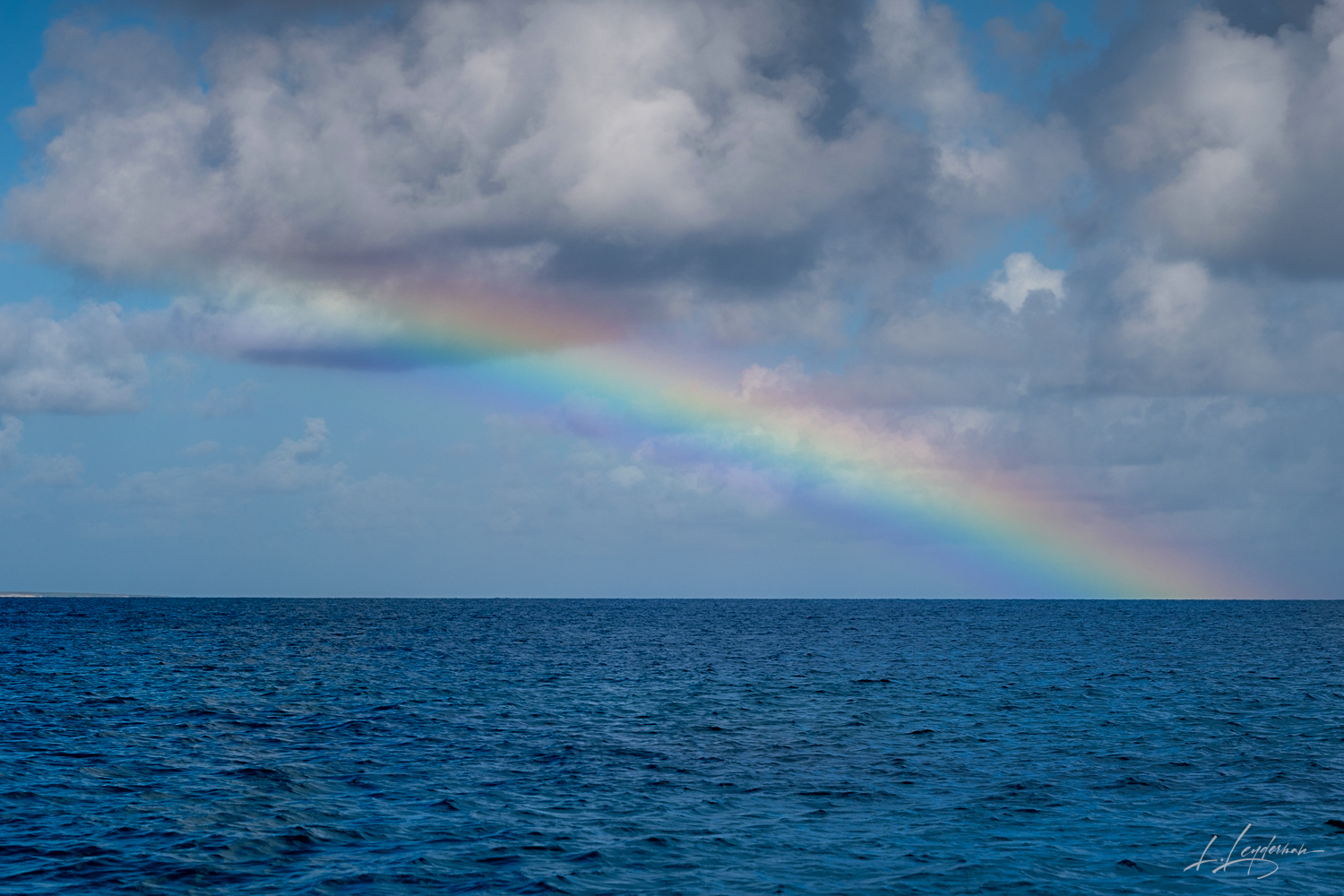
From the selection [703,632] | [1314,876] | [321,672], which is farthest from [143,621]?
[1314,876]

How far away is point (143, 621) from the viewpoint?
178 meters

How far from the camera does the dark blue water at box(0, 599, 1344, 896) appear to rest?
25.9m

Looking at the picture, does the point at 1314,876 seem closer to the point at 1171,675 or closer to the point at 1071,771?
the point at 1071,771

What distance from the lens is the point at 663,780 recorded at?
36.8 metres

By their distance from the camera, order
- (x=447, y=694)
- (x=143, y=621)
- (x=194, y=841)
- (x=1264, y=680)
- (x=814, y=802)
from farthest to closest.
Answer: (x=143, y=621), (x=1264, y=680), (x=447, y=694), (x=814, y=802), (x=194, y=841)

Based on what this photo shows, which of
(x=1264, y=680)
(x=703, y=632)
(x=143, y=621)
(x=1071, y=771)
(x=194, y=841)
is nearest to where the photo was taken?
(x=194, y=841)

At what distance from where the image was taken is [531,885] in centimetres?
2466

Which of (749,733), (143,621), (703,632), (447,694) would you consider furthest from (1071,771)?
(143,621)

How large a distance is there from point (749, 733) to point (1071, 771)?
50.0ft

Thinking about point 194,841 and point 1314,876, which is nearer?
point 1314,876

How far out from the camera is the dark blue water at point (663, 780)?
1018 inches

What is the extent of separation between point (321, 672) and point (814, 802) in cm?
5638

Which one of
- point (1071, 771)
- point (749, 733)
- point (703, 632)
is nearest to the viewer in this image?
point (1071, 771)

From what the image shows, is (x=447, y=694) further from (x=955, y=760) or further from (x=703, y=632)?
(x=703, y=632)
